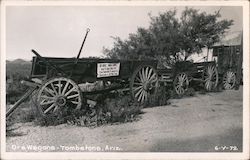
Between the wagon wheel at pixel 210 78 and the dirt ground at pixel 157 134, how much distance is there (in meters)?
0.26

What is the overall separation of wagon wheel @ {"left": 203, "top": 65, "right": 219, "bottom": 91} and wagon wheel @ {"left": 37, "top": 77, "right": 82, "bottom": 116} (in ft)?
4.19

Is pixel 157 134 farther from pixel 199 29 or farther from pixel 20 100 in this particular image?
pixel 20 100

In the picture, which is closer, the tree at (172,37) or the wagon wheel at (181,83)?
the tree at (172,37)

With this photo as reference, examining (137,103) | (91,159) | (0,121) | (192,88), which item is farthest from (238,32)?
(0,121)

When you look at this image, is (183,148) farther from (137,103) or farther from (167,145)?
(137,103)

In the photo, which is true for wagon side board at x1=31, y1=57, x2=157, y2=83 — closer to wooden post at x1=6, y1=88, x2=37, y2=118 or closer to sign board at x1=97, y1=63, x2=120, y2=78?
sign board at x1=97, y1=63, x2=120, y2=78

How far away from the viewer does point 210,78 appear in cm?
408

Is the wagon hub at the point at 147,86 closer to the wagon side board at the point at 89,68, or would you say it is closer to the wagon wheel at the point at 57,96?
the wagon side board at the point at 89,68

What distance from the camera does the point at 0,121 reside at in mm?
3697

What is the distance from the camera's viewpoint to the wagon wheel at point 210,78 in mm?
4051

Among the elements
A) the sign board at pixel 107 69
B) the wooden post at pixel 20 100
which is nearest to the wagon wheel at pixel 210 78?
the sign board at pixel 107 69

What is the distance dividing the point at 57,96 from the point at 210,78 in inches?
59.9

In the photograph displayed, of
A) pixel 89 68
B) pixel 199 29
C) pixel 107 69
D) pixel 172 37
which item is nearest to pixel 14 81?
pixel 89 68

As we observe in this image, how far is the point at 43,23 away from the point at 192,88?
154 centimetres
